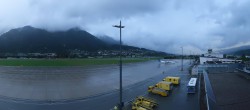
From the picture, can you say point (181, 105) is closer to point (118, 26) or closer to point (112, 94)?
point (112, 94)

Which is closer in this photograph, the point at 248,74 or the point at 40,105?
the point at 248,74

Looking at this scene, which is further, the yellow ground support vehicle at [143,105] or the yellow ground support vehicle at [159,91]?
the yellow ground support vehicle at [159,91]

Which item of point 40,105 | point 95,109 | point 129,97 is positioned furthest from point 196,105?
point 40,105

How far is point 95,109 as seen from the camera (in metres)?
25.3

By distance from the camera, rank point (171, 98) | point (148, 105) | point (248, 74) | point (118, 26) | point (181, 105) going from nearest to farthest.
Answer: point (118, 26), point (248, 74), point (148, 105), point (181, 105), point (171, 98)

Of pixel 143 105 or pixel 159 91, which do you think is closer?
pixel 143 105

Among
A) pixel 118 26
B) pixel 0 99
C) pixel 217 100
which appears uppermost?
pixel 118 26

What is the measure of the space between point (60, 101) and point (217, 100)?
22181 millimetres

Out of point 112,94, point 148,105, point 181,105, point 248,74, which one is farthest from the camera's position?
point 112,94

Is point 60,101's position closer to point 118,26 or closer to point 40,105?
point 40,105

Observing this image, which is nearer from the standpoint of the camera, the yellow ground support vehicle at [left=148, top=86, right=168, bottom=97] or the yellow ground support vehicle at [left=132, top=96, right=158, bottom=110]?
the yellow ground support vehicle at [left=132, top=96, right=158, bottom=110]

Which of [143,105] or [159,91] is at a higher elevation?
[159,91]

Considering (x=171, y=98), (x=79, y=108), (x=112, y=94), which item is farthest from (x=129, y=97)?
(x=79, y=108)

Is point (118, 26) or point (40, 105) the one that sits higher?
point (118, 26)
